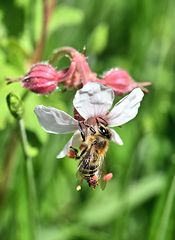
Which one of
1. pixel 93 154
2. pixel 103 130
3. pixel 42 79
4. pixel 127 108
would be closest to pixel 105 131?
pixel 103 130

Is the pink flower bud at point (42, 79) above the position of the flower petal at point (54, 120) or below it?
above

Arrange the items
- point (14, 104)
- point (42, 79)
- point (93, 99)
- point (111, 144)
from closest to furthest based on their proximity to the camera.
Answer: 1. point (93, 99)
2. point (14, 104)
3. point (42, 79)
4. point (111, 144)

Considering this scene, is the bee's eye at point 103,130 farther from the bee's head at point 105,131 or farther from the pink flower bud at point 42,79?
the pink flower bud at point 42,79

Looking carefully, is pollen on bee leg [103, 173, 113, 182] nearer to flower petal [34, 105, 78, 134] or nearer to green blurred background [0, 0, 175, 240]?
flower petal [34, 105, 78, 134]

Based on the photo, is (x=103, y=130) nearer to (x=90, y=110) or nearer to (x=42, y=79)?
(x=90, y=110)

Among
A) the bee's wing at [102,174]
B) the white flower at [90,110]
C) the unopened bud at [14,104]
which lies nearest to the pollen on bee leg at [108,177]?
the bee's wing at [102,174]

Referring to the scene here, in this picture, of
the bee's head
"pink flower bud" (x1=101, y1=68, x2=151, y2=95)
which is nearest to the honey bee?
the bee's head

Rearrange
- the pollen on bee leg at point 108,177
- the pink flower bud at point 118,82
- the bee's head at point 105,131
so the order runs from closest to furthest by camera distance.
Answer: the pollen on bee leg at point 108,177, the bee's head at point 105,131, the pink flower bud at point 118,82
